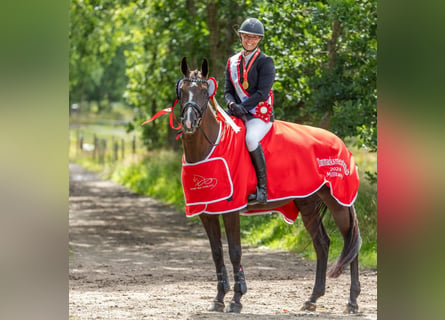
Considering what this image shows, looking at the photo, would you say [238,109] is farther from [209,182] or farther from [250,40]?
[209,182]

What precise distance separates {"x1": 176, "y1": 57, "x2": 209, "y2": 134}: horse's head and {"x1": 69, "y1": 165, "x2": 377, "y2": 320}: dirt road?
1663 mm

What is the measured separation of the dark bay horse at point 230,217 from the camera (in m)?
7.21

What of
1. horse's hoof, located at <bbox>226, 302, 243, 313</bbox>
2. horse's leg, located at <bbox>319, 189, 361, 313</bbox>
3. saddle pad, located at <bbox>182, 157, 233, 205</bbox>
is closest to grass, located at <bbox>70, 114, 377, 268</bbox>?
horse's leg, located at <bbox>319, 189, 361, 313</bbox>

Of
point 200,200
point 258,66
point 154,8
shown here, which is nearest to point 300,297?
point 200,200

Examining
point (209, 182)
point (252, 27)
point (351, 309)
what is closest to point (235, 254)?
point (209, 182)

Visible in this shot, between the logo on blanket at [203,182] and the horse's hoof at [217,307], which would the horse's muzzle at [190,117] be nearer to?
the logo on blanket at [203,182]

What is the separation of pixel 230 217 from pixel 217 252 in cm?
38

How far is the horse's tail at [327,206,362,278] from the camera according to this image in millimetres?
7754

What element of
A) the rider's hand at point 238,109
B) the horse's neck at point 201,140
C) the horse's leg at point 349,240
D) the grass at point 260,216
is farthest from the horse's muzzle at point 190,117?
the grass at point 260,216

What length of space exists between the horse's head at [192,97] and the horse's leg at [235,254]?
96 centimetres

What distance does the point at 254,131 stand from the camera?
25.1 ft
